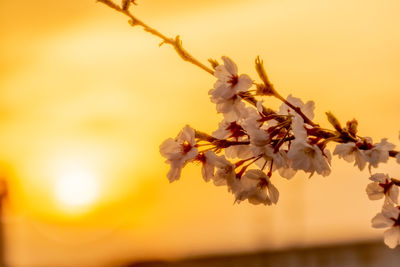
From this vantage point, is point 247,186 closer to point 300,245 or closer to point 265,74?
point 265,74

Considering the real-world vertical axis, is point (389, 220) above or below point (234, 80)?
below

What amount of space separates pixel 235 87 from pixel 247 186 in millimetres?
151

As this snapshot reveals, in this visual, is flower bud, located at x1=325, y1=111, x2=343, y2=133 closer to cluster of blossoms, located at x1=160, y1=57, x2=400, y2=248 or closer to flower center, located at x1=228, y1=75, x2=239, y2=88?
cluster of blossoms, located at x1=160, y1=57, x2=400, y2=248

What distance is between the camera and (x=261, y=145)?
3.24ft

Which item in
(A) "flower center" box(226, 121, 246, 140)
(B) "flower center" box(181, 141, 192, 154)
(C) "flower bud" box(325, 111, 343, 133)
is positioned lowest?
(C) "flower bud" box(325, 111, 343, 133)

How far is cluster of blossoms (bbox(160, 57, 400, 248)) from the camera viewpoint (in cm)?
98

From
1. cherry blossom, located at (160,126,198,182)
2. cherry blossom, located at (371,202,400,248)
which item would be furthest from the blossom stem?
cherry blossom, located at (371,202,400,248)

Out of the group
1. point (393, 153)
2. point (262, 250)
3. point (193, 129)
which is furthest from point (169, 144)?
point (262, 250)

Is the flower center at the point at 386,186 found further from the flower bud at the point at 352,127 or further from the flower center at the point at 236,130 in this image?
the flower center at the point at 236,130

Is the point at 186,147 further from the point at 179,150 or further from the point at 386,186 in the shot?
the point at 386,186

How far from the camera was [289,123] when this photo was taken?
1.01 metres

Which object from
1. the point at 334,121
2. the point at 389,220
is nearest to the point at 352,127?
the point at 334,121

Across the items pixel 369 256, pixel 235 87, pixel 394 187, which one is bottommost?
pixel 394 187

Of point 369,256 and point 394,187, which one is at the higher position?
point 369,256
